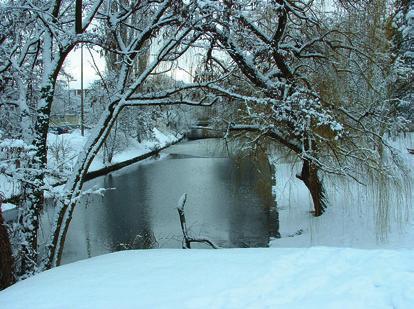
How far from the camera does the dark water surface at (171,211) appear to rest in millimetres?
12617

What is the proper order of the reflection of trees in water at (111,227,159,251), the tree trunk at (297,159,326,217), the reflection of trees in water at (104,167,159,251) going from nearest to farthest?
the tree trunk at (297,159,326,217) → the reflection of trees in water at (111,227,159,251) → the reflection of trees in water at (104,167,159,251)

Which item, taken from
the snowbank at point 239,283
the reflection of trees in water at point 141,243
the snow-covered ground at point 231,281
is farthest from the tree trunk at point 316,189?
the snowbank at point 239,283

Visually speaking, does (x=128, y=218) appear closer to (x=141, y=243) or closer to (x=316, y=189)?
(x=141, y=243)

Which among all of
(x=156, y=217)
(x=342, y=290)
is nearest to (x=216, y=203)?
(x=156, y=217)

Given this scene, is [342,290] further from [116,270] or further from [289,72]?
[289,72]

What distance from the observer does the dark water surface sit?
1262 cm

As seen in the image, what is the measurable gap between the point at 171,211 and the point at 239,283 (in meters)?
13.3

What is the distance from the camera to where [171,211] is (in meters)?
16.5

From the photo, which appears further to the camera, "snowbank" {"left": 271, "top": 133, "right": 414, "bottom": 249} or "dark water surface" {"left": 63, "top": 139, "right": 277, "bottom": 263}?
"dark water surface" {"left": 63, "top": 139, "right": 277, "bottom": 263}

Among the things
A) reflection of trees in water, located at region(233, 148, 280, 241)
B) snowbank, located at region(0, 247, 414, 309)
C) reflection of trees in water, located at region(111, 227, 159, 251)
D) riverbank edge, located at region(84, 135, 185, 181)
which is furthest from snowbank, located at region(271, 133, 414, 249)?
riverbank edge, located at region(84, 135, 185, 181)

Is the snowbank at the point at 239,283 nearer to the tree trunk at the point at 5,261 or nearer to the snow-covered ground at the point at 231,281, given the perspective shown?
the snow-covered ground at the point at 231,281

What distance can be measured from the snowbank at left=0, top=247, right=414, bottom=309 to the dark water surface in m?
3.66

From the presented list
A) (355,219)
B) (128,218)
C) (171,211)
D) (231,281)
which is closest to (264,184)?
(355,219)

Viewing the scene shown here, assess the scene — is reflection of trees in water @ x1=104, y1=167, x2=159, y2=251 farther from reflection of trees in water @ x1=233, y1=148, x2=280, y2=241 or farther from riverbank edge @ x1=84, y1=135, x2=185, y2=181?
reflection of trees in water @ x1=233, y1=148, x2=280, y2=241
